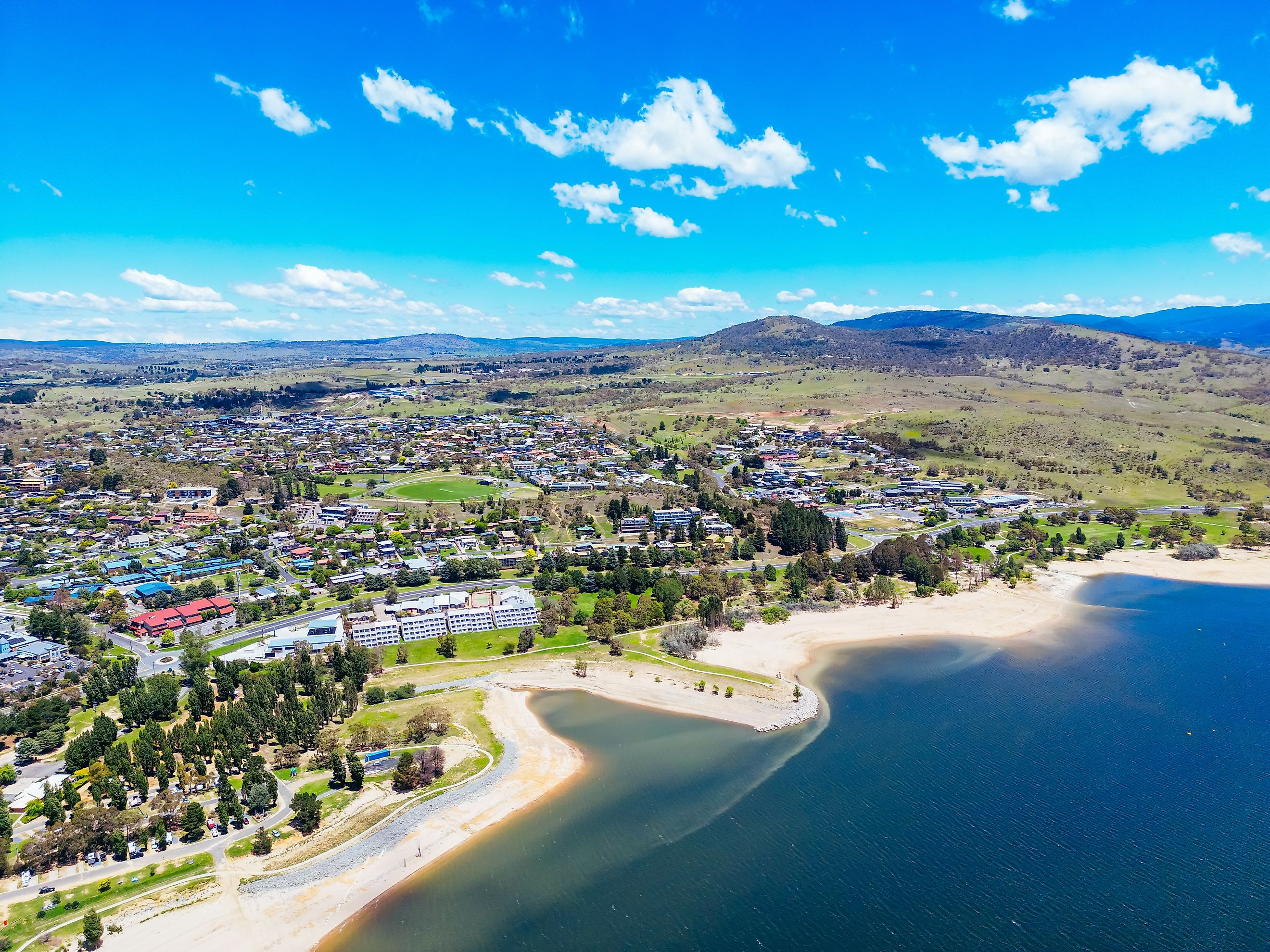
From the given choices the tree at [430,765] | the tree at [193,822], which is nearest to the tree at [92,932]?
the tree at [193,822]

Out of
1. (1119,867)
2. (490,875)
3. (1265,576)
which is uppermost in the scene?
(1265,576)

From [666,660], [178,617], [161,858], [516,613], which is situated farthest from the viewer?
[516,613]

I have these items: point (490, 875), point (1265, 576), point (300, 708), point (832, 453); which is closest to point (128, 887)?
point (300, 708)

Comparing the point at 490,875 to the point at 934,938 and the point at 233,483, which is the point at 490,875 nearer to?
the point at 934,938

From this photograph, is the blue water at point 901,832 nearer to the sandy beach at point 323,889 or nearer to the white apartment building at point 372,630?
the sandy beach at point 323,889

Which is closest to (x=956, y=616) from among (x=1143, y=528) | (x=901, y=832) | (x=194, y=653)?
(x=901, y=832)

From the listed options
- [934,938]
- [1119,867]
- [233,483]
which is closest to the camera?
[934,938]

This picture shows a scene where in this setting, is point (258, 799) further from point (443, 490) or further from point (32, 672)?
point (443, 490)
